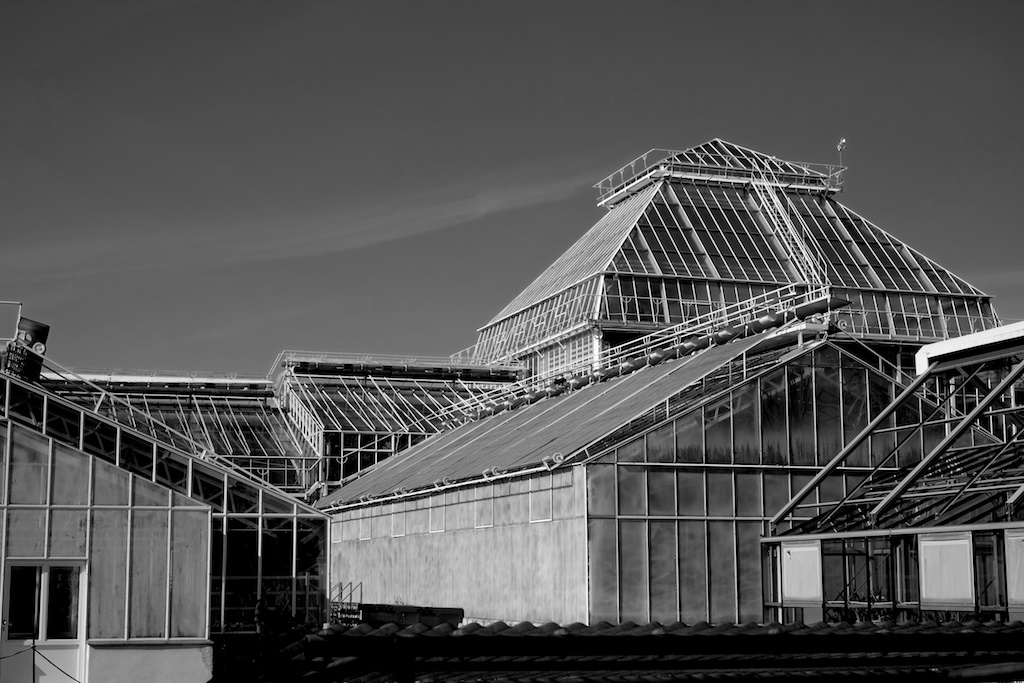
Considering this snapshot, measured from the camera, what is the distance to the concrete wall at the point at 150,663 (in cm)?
3111

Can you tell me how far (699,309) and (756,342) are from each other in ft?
96.8

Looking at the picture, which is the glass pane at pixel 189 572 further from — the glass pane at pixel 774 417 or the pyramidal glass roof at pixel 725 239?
the pyramidal glass roof at pixel 725 239

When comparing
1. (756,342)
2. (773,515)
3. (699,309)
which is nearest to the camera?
(773,515)

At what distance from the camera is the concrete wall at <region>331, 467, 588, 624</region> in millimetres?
36969

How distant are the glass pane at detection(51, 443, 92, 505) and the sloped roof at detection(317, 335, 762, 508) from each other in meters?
12.2

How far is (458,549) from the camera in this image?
1772 inches

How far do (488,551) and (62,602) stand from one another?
47.1 feet

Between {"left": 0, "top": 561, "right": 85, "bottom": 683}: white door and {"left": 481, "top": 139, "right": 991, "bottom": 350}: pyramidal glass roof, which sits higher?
{"left": 481, "top": 139, "right": 991, "bottom": 350}: pyramidal glass roof

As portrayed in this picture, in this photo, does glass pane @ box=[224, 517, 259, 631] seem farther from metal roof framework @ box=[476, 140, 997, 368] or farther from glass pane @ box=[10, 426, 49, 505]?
metal roof framework @ box=[476, 140, 997, 368]

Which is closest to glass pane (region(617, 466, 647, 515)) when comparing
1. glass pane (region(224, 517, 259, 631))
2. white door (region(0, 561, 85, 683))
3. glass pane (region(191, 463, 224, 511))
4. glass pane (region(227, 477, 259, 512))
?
glass pane (region(227, 477, 259, 512))

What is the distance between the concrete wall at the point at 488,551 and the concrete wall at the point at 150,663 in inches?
376

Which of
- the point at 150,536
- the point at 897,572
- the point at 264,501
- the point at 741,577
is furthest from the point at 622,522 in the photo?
the point at 150,536

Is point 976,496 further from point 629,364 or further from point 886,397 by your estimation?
point 629,364

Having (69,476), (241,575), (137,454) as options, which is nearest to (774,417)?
(241,575)
